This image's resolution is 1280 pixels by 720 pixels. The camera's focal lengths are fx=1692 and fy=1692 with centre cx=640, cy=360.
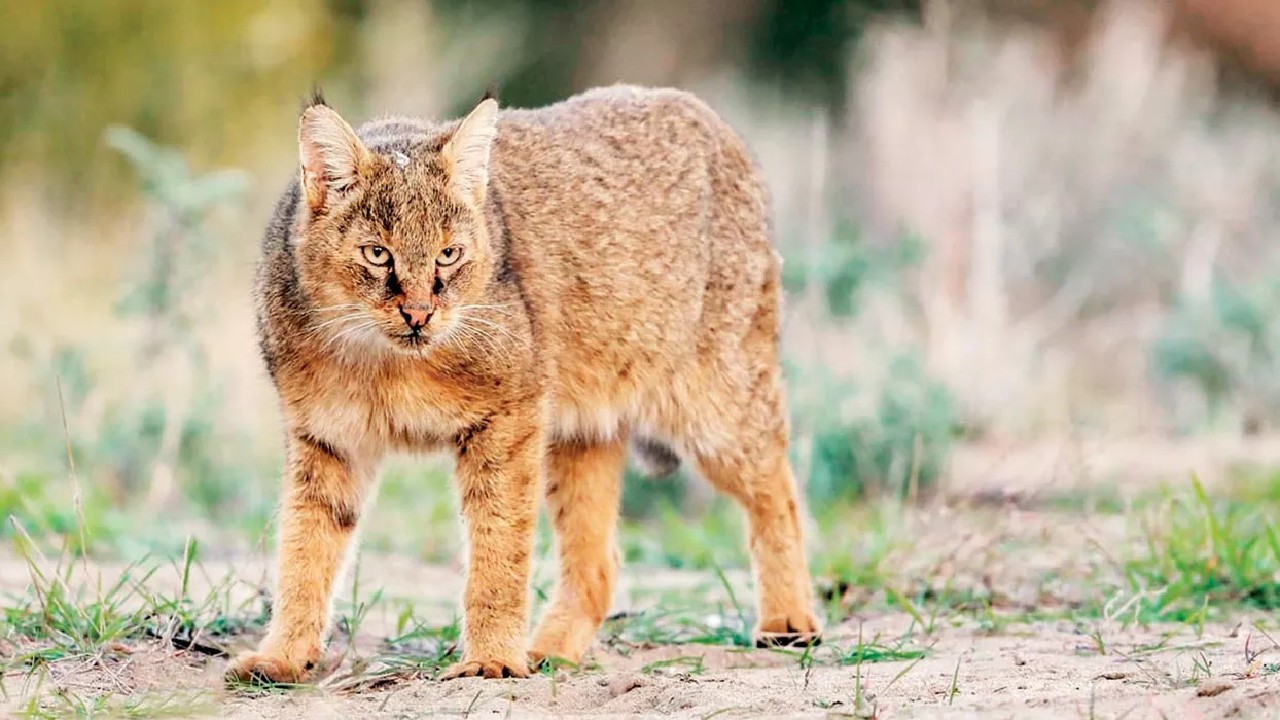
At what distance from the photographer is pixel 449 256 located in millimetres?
4809

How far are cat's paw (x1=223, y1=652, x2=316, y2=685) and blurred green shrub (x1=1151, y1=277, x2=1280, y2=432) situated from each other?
600 centimetres

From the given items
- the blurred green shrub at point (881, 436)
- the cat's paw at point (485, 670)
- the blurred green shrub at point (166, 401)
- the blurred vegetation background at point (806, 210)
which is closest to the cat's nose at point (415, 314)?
the cat's paw at point (485, 670)

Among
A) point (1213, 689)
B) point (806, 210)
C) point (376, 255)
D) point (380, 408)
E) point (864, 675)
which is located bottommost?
point (864, 675)

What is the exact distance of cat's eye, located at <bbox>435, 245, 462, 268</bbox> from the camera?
4.78 metres

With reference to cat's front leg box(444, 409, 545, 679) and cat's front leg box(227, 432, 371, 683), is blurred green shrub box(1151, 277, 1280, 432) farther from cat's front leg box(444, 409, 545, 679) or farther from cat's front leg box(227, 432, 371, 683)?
cat's front leg box(227, 432, 371, 683)

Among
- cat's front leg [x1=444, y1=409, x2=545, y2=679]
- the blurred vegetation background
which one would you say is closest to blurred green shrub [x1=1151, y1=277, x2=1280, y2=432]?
the blurred vegetation background

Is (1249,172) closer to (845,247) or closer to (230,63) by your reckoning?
(845,247)

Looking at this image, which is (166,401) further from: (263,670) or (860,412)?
(263,670)

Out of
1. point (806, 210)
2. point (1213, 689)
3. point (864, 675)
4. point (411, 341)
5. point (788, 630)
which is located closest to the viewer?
point (1213, 689)

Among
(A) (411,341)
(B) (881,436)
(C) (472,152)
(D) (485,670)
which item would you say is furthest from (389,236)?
(B) (881,436)

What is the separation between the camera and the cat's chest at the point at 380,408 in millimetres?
4879

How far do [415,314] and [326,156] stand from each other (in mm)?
560

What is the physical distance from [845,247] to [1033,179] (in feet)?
13.0

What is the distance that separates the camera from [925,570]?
6316 mm
